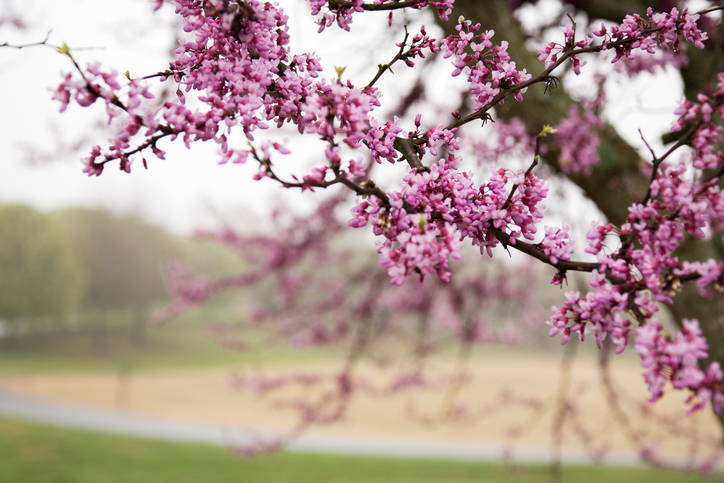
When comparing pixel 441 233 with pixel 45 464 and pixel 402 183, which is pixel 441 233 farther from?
pixel 45 464

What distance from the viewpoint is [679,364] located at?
104 centimetres

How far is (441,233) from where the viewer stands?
1.27 metres

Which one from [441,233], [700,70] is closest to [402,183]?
[441,233]

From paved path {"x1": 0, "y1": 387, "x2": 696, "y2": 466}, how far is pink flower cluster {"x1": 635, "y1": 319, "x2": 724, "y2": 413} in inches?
613

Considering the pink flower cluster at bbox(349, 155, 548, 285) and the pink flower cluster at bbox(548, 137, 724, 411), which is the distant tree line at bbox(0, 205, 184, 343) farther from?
the pink flower cluster at bbox(548, 137, 724, 411)

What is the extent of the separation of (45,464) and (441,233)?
13.8m

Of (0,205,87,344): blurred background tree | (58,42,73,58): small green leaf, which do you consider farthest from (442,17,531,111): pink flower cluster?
(0,205,87,344): blurred background tree

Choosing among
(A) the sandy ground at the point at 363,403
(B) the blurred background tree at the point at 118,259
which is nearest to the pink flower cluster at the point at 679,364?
(A) the sandy ground at the point at 363,403

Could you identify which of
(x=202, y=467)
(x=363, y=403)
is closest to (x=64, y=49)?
(x=202, y=467)

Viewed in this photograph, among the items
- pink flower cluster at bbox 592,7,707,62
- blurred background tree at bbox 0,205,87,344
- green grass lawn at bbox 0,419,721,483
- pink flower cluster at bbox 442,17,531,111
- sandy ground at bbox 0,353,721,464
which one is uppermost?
blurred background tree at bbox 0,205,87,344

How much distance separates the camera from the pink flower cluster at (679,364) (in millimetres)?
1020

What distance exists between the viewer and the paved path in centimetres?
1595

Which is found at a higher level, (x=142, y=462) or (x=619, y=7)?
(x=619, y=7)

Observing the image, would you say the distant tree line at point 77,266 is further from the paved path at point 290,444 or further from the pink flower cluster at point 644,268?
the pink flower cluster at point 644,268
